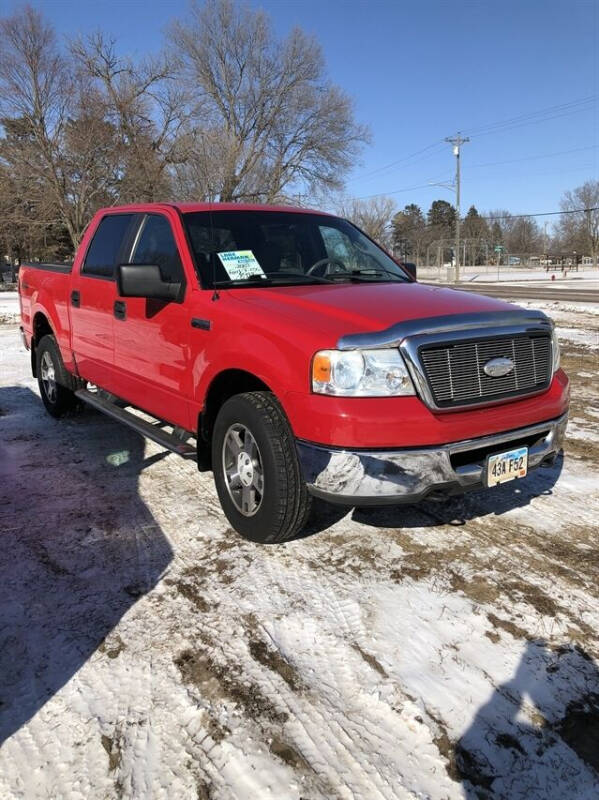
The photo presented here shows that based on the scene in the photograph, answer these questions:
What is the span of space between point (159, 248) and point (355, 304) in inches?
67.7

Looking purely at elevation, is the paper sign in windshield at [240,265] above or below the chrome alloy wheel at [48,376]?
above

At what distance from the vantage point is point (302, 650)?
8.14 feet

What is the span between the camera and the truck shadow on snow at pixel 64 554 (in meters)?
2.41

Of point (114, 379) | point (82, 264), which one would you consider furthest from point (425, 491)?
point (82, 264)

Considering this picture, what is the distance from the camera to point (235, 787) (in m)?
1.85

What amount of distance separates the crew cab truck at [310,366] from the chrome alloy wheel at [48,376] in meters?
1.76

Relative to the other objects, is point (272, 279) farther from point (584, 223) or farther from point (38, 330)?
point (584, 223)

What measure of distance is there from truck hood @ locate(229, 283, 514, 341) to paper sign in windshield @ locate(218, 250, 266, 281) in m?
0.23

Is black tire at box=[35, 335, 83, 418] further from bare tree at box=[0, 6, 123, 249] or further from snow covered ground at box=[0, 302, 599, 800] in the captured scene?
bare tree at box=[0, 6, 123, 249]

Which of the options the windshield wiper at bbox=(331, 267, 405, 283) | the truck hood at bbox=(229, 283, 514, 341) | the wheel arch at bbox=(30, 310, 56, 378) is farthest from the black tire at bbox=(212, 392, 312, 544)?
the wheel arch at bbox=(30, 310, 56, 378)

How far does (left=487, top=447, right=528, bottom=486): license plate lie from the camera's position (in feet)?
9.64

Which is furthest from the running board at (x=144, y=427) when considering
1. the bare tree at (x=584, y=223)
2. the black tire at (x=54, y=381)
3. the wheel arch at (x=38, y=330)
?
the bare tree at (x=584, y=223)

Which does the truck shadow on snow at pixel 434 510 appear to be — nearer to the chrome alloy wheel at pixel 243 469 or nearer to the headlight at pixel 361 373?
the chrome alloy wheel at pixel 243 469

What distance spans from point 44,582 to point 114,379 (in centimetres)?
204
